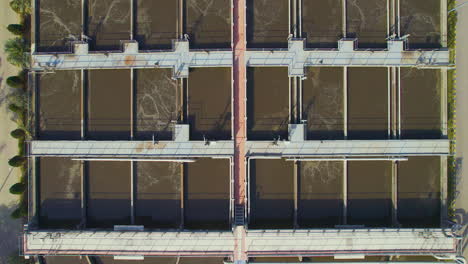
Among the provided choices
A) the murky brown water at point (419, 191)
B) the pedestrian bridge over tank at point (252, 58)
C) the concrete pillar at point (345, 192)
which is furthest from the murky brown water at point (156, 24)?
the murky brown water at point (419, 191)

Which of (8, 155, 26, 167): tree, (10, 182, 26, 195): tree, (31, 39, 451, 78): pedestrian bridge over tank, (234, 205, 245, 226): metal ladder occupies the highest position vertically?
(31, 39, 451, 78): pedestrian bridge over tank

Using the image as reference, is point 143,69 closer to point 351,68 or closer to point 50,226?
point 50,226

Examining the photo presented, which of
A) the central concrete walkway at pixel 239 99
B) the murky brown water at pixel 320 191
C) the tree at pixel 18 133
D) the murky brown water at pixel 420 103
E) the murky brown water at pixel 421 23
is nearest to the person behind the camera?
the central concrete walkway at pixel 239 99

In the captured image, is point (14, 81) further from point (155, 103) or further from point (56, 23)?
point (155, 103)

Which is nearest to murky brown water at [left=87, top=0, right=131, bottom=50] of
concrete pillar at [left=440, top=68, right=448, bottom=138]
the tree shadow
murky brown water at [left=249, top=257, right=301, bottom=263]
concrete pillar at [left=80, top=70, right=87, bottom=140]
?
concrete pillar at [left=80, top=70, right=87, bottom=140]

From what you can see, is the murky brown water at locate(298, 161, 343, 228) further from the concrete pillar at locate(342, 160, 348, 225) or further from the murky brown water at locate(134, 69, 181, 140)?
the murky brown water at locate(134, 69, 181, 140)

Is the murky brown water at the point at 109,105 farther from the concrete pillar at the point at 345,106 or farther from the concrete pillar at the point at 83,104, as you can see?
the concrete pillar at the point at 345,106
